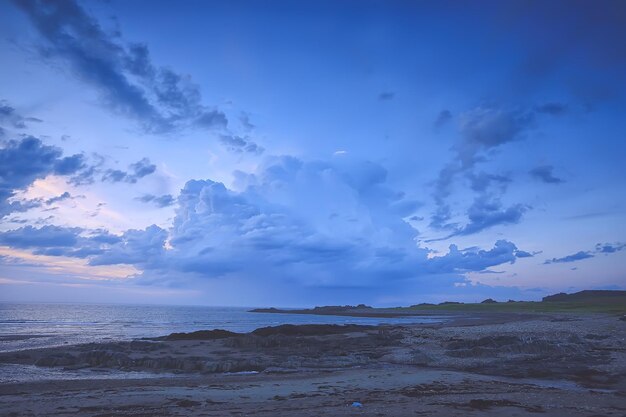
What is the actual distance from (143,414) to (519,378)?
63.0ft

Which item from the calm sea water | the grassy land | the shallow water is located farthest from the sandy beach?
the grassy land

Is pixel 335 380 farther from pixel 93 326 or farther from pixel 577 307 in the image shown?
pixel 577 307

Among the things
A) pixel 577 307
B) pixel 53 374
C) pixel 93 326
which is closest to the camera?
pixel 53 374

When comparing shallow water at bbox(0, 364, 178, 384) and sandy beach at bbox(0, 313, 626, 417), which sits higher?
sandy beach at bbox(0, 313, 626, 417)

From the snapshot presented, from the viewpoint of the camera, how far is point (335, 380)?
907 inches

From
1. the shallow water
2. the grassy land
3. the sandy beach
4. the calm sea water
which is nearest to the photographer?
the sandy beach

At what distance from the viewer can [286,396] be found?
60.6 feet

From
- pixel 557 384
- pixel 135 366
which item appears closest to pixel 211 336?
pixel 135 366

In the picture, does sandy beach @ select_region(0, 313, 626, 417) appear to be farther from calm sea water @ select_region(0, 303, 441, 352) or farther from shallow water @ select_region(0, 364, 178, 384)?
calm sea water @ select_region(0, 303, 441, 352)

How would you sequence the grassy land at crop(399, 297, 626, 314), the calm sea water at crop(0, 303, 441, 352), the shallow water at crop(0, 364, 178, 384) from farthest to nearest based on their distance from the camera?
the grassy land at crop(399, 297, 626, 314)
the calm sea water at crop(0, 303, 441, 352)
the shallow water at crop(0, 364, 178, 384)

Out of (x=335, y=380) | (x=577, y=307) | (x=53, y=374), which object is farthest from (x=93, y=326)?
(x=577, y=307)

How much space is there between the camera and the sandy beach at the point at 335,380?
15.7 m

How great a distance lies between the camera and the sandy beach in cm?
1572

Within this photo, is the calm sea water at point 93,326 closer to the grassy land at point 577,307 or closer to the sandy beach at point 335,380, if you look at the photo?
the sandy beach at point 335,380
